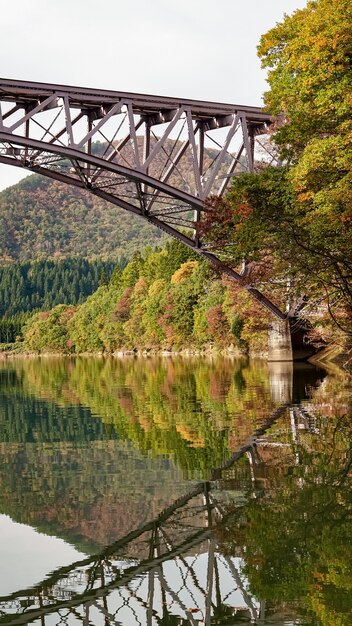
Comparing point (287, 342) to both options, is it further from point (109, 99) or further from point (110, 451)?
point (110, 451)

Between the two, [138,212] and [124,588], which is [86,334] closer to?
[138,212]

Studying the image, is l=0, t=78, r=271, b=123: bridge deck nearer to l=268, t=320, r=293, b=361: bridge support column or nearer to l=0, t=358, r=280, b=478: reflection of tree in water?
l=0, t=358, r=280, b=478: reflection of tree in water

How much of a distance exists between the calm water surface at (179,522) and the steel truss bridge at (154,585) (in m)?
0.01

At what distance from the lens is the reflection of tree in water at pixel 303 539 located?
650cm

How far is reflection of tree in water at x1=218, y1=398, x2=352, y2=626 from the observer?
6.50 metres

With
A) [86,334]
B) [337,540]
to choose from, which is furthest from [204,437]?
[86,334]

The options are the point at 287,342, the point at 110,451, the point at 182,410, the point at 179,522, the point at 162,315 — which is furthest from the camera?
the point at 162,315

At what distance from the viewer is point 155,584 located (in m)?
6.95

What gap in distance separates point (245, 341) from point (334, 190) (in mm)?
44088

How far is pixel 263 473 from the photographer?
1102 centimetres

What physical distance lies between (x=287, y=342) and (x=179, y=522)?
3305 cm

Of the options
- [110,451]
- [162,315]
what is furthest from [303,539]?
[162,315]

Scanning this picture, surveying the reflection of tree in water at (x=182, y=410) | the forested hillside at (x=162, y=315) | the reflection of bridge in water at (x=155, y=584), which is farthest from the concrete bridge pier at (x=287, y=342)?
the reflection of bridge in water at (x=155, y=584)

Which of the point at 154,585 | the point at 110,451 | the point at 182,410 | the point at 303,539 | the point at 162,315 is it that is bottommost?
the point at 154,585
